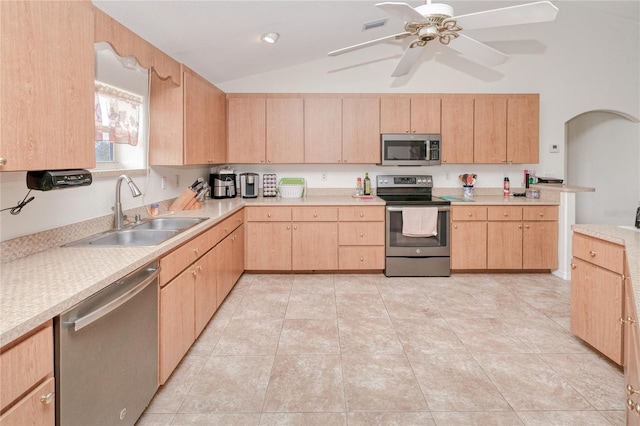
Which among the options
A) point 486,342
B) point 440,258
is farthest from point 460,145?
point 486,342

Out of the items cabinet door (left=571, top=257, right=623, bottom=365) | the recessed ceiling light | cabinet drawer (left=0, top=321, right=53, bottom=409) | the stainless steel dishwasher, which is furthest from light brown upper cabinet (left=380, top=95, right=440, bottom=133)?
cabinet drawer (left=0, top=321, right=53, bottom=409)

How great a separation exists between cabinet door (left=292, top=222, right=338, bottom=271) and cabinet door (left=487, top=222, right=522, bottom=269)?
5.71 ft

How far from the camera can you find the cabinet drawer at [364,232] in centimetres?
455

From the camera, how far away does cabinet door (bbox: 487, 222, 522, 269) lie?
4.53 meters

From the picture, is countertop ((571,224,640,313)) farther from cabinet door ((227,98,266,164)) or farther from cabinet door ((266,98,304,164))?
cabinet door ((227,98,266,164))

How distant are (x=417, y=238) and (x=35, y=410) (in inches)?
152

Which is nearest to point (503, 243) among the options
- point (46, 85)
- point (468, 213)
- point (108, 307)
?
point (468, 213)

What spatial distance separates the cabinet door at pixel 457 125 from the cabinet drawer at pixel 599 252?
2.22m

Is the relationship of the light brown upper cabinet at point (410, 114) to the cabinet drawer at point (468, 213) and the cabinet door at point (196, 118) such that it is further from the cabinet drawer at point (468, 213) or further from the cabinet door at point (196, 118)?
the cabinet door at point (196, 118)

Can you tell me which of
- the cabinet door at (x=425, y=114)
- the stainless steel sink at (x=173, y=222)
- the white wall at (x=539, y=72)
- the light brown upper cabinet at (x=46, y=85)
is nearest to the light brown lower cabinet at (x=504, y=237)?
the cabinet door at (x=425, y=114)

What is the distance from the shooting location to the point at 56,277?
5.08 feet

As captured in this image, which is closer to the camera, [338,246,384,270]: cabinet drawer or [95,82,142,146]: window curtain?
[95,82,142,146]: window curtain

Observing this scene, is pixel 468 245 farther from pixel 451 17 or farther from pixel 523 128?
pixel 451 17

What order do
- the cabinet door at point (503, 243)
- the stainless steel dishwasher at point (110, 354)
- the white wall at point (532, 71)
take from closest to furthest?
the stainless steel dishwasher at point (110, 354), the cabinet door at point (503, 243), the white wall at point (532, 71)
